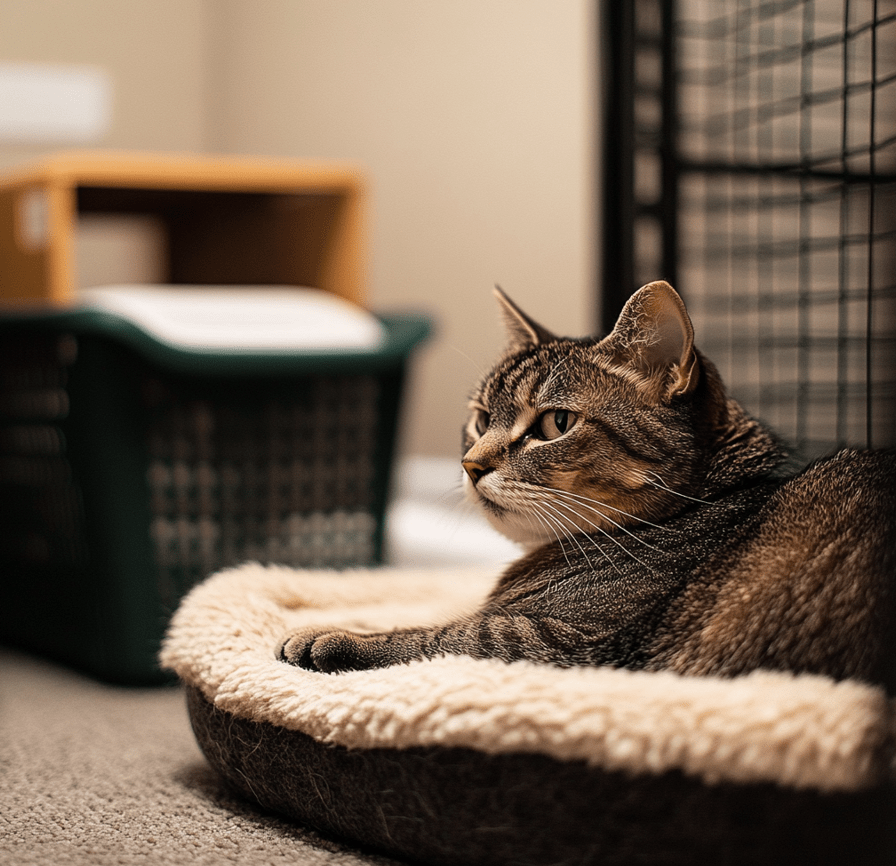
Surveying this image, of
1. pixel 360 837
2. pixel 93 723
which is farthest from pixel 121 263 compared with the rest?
pixel 360 837

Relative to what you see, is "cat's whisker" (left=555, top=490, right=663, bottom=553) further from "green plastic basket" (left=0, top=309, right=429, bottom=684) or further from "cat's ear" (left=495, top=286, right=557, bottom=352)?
"green plastic basket" (left=0, top=309, right=429, bottom=684)

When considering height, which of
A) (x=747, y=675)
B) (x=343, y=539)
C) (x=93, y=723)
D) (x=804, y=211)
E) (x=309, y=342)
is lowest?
(x=93, y=723)

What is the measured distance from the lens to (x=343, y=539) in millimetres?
1543

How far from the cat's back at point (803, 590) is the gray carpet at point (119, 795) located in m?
0.31

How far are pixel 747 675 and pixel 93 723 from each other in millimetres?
790

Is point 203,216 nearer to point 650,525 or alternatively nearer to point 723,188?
point 723,188

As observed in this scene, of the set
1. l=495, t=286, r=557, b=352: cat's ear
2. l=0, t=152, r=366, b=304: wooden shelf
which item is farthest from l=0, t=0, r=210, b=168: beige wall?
l=495, t=286, r=557, b=352: cat's ear

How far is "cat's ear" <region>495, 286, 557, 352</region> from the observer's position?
1.01 m

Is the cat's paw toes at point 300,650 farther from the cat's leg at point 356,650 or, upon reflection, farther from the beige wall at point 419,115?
the beige wall at point 419,115

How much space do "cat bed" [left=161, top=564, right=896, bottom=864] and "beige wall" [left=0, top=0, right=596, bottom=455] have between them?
1293 millimetres

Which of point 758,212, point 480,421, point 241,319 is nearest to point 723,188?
point 758,212

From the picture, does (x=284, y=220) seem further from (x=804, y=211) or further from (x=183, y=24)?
(x=183, y=24)

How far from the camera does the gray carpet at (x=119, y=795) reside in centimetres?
82

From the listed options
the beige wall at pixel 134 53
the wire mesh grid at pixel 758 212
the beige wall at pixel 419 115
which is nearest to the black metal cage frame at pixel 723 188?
the wire mesh grid at pixel 758 212
